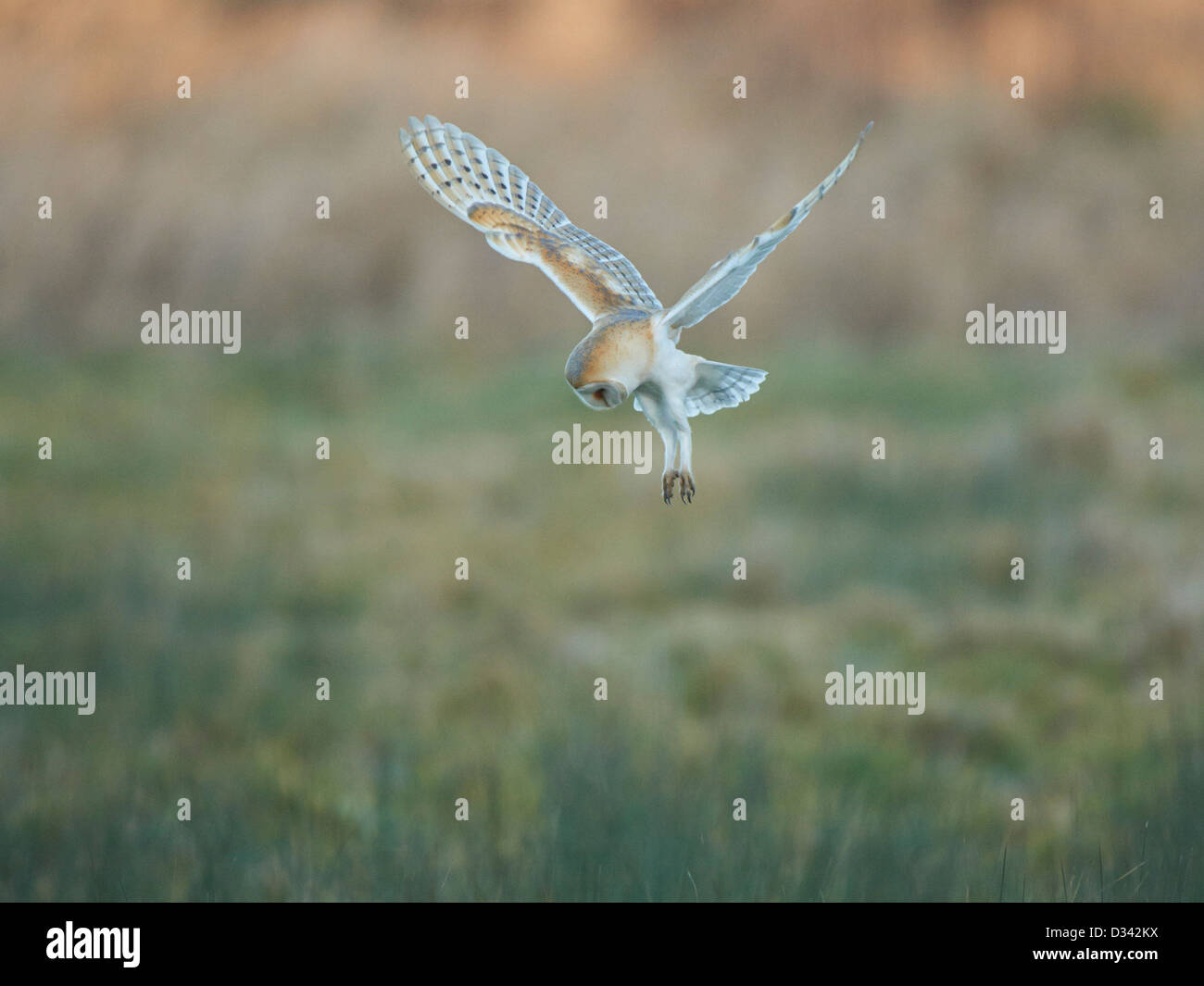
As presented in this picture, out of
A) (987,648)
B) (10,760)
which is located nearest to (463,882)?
(10,760)

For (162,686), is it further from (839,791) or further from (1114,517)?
(1114,517)

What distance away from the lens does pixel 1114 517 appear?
21.1 m

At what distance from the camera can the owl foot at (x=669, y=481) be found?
1844 millimetres

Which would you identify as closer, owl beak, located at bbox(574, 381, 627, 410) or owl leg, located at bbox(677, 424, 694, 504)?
owl beak, located at bbox(574, 381, 627, 410)

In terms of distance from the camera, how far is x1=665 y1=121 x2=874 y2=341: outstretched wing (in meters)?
1.79

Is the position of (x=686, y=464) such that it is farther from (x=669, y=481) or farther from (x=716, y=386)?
(x=716, y=386)

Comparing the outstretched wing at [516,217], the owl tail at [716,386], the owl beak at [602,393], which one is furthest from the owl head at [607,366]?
the outstretched wing at [516,217]

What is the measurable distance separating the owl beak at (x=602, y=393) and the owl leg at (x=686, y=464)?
0.50ft

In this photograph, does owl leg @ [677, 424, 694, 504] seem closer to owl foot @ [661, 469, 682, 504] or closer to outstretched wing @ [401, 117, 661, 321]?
owl foot @ [661, 469, 682, 504]

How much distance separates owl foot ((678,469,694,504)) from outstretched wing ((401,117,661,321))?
0.42m

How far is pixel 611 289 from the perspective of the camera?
7.48 feet

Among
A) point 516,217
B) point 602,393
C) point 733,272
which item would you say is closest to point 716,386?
point 733,272

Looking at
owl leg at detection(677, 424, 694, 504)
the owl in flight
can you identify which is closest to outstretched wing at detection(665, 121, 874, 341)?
the owl in flight

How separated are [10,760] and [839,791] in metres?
7.42
